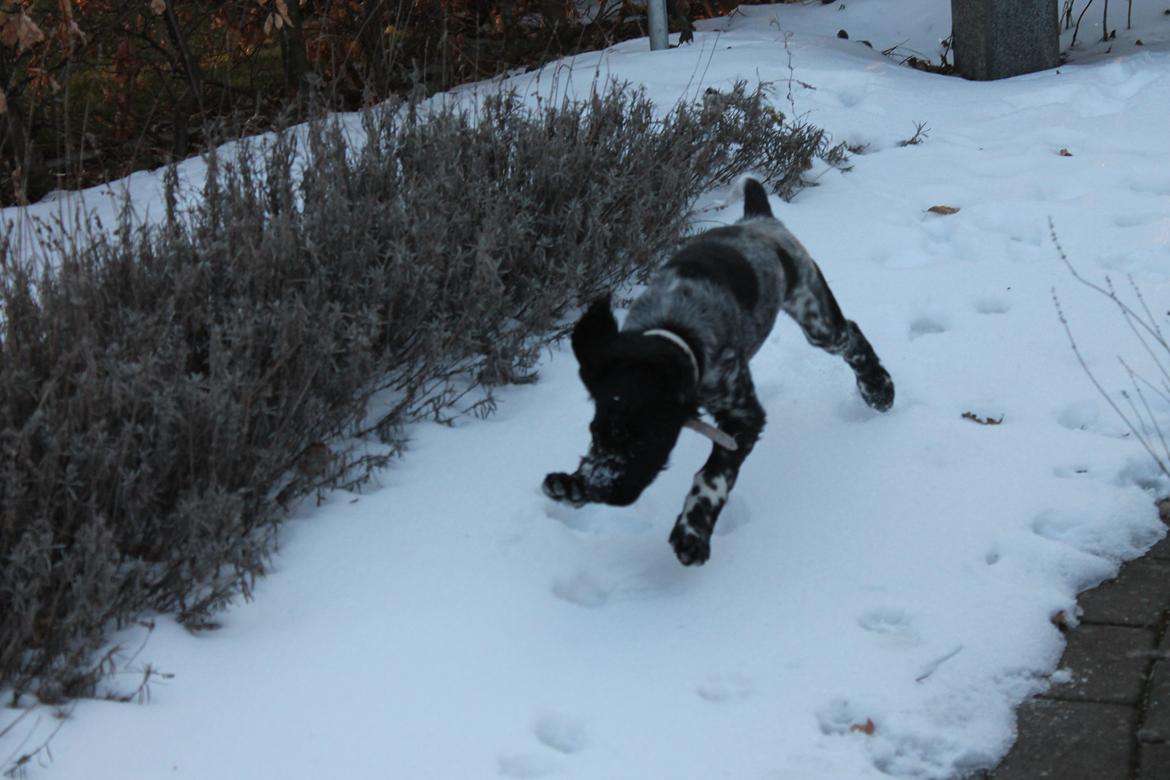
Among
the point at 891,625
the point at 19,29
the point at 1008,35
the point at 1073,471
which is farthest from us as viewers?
the point at 1008,35

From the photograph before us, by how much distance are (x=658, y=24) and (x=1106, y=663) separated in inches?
214

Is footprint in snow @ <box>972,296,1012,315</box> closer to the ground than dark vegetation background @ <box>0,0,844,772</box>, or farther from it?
closer to the ground

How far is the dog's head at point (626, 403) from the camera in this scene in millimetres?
→ 3199

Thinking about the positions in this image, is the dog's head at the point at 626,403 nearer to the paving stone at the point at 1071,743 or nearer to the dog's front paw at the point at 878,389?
the paving stone at the point at 1071,743

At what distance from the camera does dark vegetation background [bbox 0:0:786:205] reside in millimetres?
6922

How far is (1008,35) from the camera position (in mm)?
7844

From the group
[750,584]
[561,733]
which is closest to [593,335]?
[750,584]

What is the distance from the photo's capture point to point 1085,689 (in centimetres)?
312

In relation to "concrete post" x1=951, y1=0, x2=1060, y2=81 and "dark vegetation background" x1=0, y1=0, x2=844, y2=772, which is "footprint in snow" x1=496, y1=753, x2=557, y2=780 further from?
"concrete post" x1=951, y1=0, x2=1060, y2=81

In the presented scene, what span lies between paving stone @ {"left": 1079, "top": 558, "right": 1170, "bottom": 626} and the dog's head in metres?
1.23

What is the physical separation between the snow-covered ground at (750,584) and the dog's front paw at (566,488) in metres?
0.36

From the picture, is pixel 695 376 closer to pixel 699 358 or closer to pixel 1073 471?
pixel 699 358

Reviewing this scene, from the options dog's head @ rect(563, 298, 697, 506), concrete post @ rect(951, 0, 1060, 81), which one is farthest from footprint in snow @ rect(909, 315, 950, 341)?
concrete post @ rect(951, 0, 1060, 81)

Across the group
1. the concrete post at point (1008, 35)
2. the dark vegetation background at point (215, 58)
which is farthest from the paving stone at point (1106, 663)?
the concrete post at point (1008, 35)
